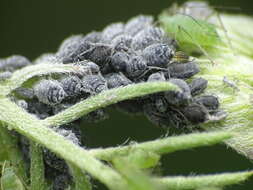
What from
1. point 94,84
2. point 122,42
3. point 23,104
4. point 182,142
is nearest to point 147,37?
point 122,42

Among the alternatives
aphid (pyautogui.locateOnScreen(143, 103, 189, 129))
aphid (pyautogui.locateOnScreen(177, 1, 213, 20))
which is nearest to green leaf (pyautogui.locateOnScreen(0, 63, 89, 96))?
aphid (pyautogui.locateOnScreen(143, 103, 189, 129))

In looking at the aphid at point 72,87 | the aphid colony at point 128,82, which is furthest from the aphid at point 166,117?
the aphid at point 72,87

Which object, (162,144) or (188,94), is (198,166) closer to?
(188,94)

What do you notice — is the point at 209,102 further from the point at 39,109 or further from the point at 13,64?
the point at 13,64

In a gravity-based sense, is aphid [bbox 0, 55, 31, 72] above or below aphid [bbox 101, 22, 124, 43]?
below

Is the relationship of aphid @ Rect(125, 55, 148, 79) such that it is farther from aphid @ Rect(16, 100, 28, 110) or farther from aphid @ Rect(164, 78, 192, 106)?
aphid @ Rect(16, 100, 28, 110)

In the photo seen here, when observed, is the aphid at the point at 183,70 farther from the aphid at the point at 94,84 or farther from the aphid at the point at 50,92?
the aphid at the point at 50,92
